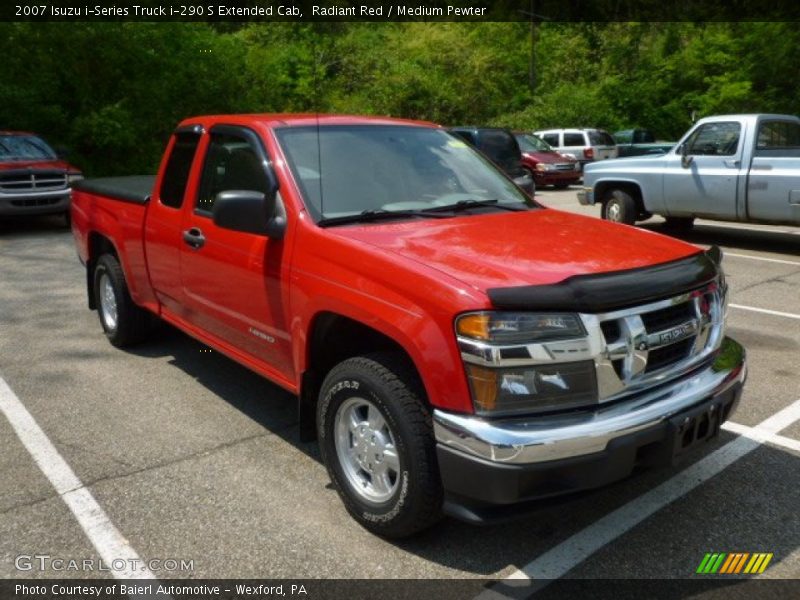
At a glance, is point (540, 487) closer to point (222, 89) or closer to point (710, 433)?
point (710, 433)

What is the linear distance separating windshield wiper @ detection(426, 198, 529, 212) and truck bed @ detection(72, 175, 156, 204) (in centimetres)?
228

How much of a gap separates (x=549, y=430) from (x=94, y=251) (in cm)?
481

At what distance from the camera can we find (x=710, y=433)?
10.3 ft

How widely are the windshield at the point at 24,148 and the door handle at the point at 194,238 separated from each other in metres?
10.1

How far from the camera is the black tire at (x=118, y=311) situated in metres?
5.77

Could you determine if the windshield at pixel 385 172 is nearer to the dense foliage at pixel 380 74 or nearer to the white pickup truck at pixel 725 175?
the white pickup truck at pixel 725 175

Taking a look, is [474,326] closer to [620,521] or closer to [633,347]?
[633,347]

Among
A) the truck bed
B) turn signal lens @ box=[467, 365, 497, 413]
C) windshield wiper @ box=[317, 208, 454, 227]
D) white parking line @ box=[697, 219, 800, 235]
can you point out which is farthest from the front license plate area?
white parking line @ box=[697, 219, 800, 235]

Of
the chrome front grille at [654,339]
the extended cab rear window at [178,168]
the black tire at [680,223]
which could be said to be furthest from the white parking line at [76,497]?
the black tire at [680,223]

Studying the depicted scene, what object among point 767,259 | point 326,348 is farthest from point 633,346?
point 767,259

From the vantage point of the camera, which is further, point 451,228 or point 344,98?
point 344,98

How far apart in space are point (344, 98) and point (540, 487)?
37049mm

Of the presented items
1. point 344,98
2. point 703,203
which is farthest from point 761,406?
point 344,98

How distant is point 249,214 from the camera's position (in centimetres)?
360
